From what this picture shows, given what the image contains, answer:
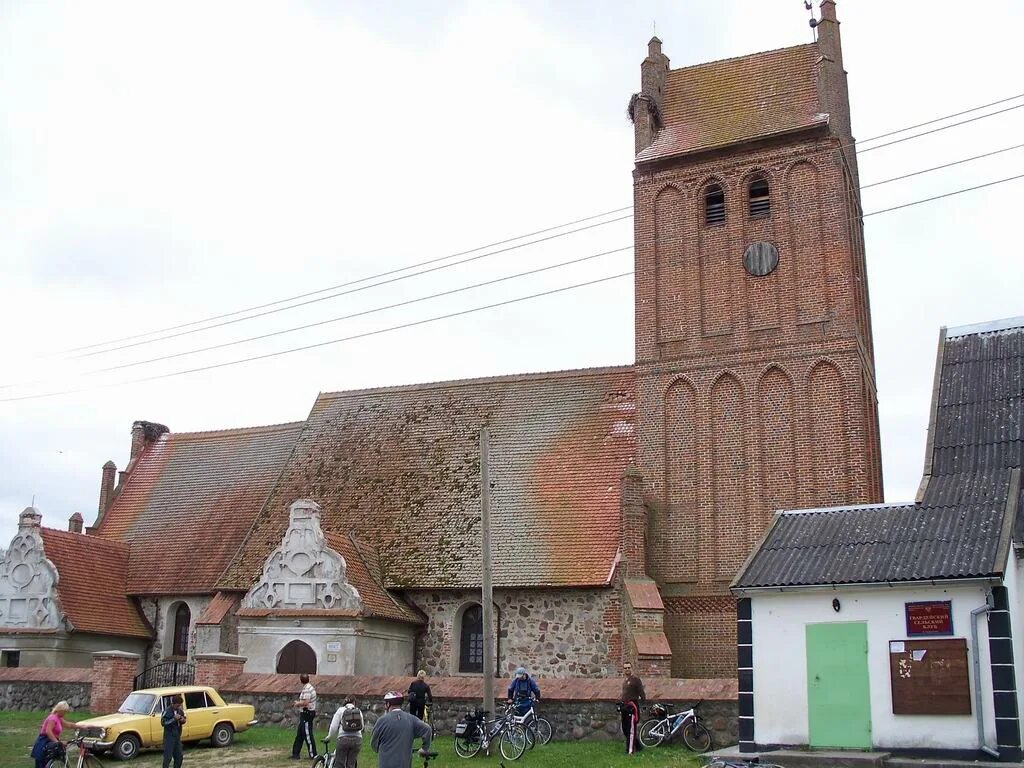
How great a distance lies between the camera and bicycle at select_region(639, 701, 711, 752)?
21.2 meters

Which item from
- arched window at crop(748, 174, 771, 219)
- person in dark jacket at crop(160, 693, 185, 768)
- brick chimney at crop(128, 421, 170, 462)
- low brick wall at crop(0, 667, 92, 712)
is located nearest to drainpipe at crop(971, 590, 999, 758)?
person in dark jacket at crop(160, 693, 185, 768)

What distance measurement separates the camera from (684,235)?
32125 millimetres

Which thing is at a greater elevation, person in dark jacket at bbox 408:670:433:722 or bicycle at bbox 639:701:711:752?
person in dark jacket at bbox 408:670:433:722

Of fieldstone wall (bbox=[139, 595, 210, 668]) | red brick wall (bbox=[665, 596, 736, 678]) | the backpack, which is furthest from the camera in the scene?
fieldstone wall (bbox=[139, 595, 210, 668])

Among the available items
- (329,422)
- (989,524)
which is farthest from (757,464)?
(329,422)

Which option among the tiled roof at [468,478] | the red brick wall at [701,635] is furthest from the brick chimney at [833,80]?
the red brick wall at [701,635]

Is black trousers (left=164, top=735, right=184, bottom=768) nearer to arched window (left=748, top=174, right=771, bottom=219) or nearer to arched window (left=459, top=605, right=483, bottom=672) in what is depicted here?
arched window (left=459, top=605, right=483, bottom=672)

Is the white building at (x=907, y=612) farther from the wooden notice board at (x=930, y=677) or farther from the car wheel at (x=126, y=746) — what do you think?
the car wheel at (x=126, y=746)

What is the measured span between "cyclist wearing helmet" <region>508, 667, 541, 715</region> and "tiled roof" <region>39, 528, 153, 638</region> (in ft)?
54.2

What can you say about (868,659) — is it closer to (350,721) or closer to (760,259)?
(350,721)

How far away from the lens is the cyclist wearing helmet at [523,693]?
71.5 feet

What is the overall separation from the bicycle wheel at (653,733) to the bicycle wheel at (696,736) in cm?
45

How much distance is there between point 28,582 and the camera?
3341cm

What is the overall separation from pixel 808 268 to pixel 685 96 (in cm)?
786
